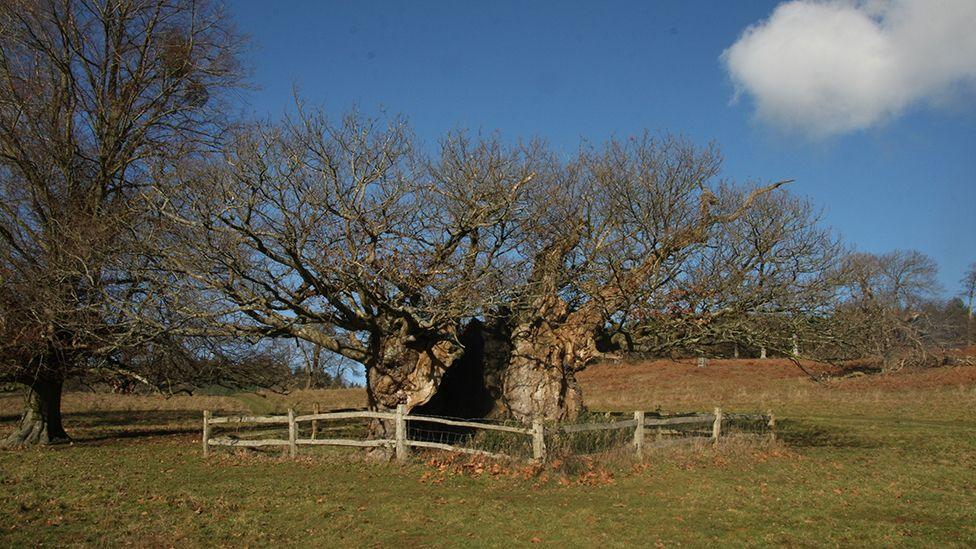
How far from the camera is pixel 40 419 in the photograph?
19625 mm

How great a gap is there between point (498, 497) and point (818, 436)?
14.6m

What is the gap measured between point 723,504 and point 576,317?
9.35m

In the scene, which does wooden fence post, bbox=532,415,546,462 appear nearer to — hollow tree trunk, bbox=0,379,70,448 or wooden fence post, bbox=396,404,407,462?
wooden fence post, bbox=396,404,407,462

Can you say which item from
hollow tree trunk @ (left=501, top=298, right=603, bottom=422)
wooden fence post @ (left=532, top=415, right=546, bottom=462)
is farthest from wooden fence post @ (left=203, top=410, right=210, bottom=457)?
wooden fence post @ (left=532, top=415, right=546, bottom=462)

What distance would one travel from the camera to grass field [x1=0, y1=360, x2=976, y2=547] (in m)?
9.08

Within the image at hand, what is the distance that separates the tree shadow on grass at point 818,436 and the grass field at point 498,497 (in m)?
0.18

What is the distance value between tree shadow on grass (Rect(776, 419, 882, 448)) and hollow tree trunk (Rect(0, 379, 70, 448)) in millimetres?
21080

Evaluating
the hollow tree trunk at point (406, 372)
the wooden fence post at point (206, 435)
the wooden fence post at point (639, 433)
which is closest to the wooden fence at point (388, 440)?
the wooden fence post at point (206, 435)

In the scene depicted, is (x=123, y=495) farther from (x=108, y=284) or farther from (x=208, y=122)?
(x=208, y=122)

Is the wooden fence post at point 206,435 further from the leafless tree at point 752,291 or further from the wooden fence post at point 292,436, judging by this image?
the leafless tree at point 752,291

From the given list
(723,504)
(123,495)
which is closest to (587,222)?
(723,504)

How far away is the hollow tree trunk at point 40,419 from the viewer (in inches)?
758

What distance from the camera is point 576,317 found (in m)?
20.0

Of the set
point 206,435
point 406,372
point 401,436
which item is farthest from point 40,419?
point 401,436
